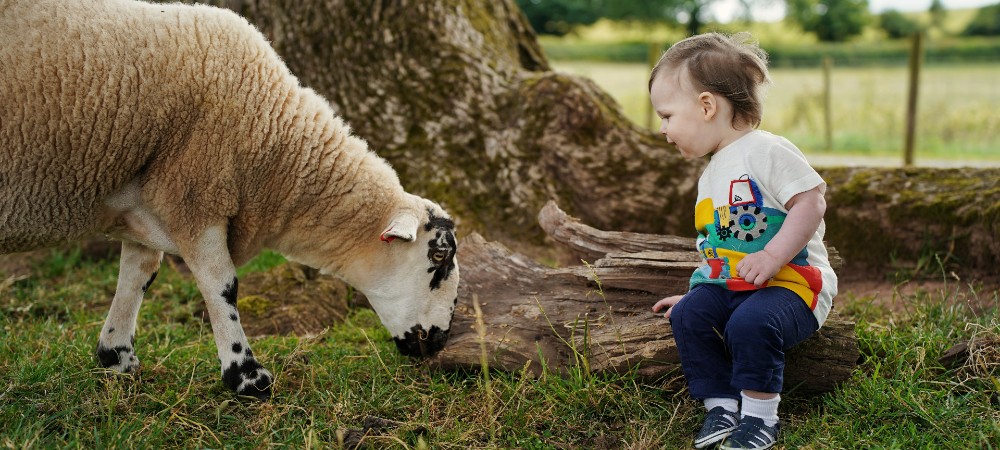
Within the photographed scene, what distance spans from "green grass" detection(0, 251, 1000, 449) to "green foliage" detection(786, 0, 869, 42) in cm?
4762

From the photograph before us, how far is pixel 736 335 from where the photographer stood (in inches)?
119

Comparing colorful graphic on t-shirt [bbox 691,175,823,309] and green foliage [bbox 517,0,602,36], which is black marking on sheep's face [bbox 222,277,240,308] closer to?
colorful graphic on t-shirt [bbox 691,175,823,309]

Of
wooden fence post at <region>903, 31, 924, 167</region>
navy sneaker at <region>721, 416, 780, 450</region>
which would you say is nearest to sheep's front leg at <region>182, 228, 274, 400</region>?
navy sneaker at <region>721, 416, 780, 450</region>

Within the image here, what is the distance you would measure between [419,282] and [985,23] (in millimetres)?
49511

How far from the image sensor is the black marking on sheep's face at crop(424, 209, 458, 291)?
4.12 meters

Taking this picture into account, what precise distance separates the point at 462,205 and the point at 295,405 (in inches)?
100

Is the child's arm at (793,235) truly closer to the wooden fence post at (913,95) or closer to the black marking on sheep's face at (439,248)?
the black marking on sheep's face at (439,248)

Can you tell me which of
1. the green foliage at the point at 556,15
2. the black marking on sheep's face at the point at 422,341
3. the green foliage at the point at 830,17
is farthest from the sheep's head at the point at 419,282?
the green foliage at the point at 830,17

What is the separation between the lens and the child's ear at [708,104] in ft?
10.3

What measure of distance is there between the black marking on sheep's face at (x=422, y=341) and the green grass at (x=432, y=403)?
0.08m

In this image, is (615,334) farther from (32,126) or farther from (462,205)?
(32,126)

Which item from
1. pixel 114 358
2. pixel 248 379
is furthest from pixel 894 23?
pixel 114 358

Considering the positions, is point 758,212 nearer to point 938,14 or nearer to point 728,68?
point 728,68

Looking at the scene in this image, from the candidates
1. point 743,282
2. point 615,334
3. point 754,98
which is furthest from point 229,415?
point 754,98
